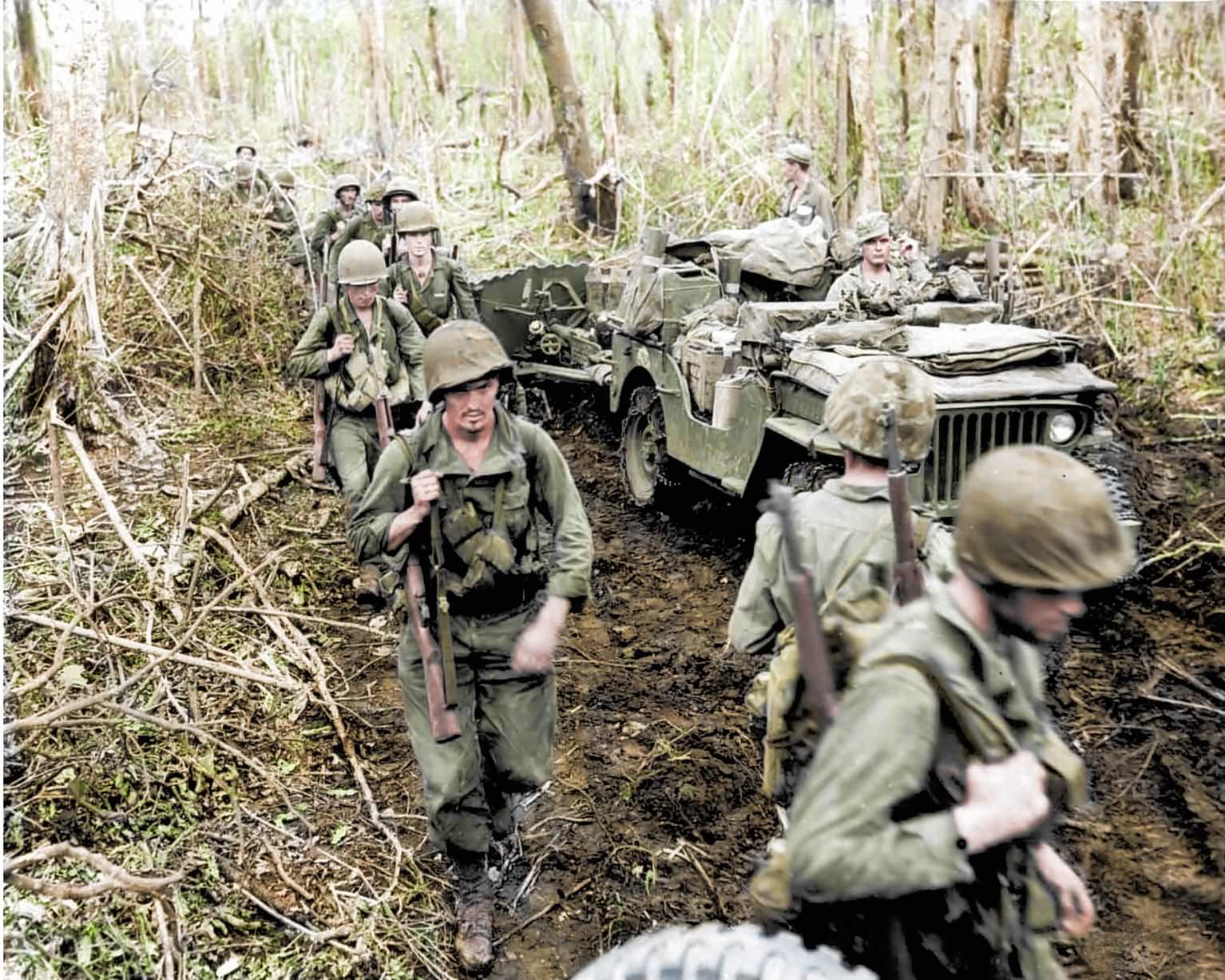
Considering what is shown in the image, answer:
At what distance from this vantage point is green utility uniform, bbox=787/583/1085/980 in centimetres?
193

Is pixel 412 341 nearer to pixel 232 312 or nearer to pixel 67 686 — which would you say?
pixel 67 686

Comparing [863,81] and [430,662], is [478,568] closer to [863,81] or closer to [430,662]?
[430,662]

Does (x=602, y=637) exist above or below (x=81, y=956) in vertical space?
below

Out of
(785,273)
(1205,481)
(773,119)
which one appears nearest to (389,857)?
(785,273)

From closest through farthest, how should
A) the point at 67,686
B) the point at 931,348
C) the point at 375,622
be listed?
the point at 67,686
the point at 931,348
the point at 375,622

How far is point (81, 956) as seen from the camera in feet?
12.1

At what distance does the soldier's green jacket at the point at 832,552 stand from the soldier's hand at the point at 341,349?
3464 mm

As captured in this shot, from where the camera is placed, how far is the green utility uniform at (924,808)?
1932 mm

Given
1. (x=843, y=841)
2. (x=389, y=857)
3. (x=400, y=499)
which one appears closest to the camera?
(x=843, y=841)

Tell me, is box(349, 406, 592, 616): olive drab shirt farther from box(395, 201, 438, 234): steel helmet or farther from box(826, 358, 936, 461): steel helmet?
box(395, 201, 438, 234): steel helmet

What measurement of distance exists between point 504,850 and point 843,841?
111 inches

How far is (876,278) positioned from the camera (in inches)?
292

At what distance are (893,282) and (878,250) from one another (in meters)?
0.20

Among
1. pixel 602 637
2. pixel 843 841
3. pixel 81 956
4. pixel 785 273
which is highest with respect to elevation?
pixel 843 841
